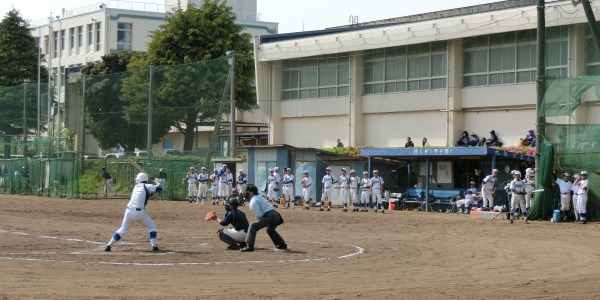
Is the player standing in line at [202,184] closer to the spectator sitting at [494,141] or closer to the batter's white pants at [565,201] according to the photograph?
the spectator sitting at [494,141]

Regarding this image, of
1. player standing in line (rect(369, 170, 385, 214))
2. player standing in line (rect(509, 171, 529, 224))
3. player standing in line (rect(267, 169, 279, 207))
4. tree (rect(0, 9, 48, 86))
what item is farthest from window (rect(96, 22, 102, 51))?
player standing in line (rect(509, 171, 529, 224))

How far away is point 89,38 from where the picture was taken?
291 ft

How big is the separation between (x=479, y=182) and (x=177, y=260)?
25.5m

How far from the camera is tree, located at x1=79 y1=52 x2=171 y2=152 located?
52.3 meters

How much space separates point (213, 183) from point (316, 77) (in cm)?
1167

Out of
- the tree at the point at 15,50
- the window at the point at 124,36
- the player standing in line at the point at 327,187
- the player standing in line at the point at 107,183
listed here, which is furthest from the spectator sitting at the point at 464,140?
the window at the point at 124,36

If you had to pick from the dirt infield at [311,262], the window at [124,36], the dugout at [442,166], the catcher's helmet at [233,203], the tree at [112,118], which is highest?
the window at [124,36]

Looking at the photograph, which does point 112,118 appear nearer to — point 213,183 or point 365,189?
point 213,183

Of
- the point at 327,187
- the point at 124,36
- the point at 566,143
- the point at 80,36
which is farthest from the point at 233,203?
the point at 80,36

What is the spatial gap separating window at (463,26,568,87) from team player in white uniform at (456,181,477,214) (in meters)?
7.59

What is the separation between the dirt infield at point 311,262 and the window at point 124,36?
56790 millimetres

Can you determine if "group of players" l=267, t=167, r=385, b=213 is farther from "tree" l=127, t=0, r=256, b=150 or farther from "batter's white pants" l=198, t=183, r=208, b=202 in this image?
"tree" l=127, t=0, r=256, b=150

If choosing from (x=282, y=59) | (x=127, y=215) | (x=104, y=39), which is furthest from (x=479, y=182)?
(x=104, y=39)

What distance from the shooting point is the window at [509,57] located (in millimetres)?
42750
